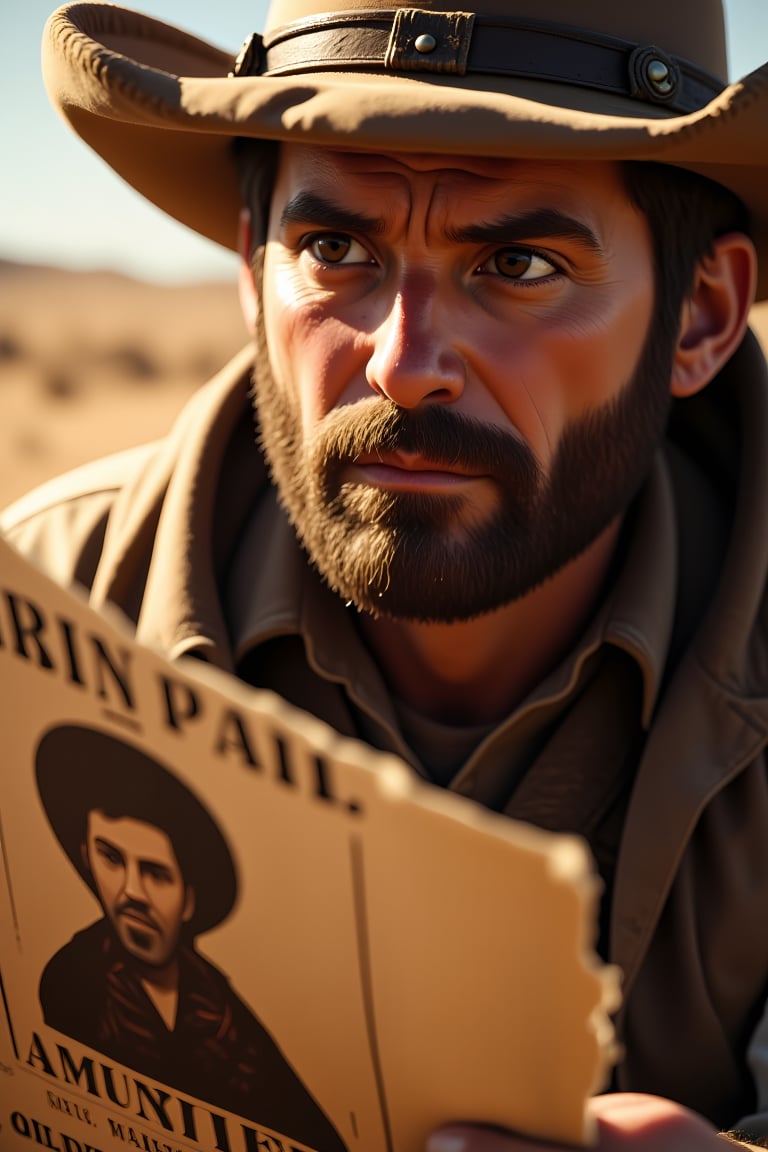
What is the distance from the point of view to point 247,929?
37.7 inches

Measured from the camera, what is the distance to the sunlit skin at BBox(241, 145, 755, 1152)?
163cm

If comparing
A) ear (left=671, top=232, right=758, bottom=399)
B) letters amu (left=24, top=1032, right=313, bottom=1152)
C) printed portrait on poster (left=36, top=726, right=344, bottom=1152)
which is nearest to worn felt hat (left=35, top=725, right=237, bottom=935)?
printed portrait on poster (left=36, top=726, right=344, bottom=1152)

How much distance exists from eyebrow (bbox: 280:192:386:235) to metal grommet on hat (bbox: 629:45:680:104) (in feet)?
1.26

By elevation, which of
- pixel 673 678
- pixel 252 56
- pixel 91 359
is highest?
pixel 252 56

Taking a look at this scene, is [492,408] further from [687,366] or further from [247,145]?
[247,145]

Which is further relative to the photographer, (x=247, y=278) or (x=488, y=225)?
(x=247, y=278)

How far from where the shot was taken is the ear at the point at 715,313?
2.01 meters

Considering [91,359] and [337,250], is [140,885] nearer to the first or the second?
[337,250]

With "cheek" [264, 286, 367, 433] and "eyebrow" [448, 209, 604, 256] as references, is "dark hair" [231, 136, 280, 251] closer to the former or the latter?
"cheek" [264, 286, 367, 433]

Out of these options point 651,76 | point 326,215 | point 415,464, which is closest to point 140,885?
point 415,464

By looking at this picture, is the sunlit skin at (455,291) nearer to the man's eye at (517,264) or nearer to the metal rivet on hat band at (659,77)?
the man's eye at (517,264)

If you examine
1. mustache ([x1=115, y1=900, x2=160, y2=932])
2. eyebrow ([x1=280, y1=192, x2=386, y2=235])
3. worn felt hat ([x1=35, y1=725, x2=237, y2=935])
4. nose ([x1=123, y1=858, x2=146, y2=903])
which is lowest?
mustache ([x1=115, y1=900, x2=160, y2=932])

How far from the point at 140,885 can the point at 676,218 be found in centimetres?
132

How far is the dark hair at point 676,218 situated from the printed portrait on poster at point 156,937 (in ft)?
3.89
